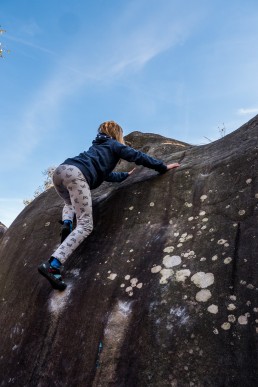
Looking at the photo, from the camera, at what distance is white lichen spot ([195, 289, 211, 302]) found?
3.18 meters

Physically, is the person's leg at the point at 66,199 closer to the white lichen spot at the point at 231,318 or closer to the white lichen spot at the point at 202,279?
the white lichen spot at the point at 202,279

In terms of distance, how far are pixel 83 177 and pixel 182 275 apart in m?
2.09

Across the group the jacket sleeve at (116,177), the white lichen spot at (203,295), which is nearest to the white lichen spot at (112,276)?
the white lichen spot at (203,295)

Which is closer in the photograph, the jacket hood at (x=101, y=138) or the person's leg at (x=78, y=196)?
the person's leg at (x=78, y=196)

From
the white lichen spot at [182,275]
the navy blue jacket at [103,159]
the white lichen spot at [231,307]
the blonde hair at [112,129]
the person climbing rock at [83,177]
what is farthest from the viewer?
the blonde hair at [112,129]

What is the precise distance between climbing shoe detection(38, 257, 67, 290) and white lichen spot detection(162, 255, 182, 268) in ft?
4.42

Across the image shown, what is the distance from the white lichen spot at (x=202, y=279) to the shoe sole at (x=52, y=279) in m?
1.69

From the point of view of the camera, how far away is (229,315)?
2936 mm

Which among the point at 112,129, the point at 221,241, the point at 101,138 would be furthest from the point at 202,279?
the point at 112,129

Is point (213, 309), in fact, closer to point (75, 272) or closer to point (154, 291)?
point (154, 291)

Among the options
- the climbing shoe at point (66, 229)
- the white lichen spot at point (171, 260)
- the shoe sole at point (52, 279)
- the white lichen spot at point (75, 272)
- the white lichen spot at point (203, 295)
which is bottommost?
the white lichen spot at point (203, 295)

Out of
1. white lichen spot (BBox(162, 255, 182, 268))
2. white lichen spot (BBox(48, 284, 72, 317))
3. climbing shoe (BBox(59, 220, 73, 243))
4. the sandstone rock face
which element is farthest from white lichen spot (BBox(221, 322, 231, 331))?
climbing shoe (BBox(59, 220, 73, 243))

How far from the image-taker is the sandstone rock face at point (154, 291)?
290 cm

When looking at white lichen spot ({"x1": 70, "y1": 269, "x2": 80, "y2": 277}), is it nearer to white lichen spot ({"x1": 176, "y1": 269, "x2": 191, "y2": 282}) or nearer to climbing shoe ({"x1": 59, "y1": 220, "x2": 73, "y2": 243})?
climbing shoe ({"x1": 59, "y1": 220, "x2": 73, "y2": 243})
